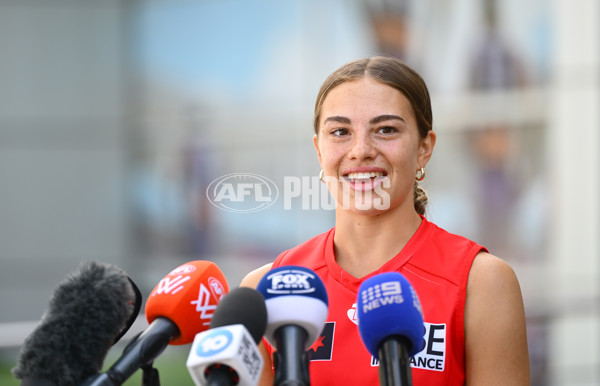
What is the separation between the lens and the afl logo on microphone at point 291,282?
1.50 metres

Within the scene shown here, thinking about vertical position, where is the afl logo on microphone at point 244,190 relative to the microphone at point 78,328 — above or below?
above

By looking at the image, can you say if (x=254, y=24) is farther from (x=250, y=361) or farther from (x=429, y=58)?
(x=250, y=361)

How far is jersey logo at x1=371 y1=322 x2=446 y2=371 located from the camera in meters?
1.82

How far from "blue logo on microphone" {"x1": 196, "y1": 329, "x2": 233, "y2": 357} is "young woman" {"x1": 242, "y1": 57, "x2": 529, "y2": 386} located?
0.64 metres

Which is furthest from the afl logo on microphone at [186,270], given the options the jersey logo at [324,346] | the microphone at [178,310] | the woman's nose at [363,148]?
the woman's nose at [363,148]

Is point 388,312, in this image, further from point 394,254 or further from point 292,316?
point 394,254

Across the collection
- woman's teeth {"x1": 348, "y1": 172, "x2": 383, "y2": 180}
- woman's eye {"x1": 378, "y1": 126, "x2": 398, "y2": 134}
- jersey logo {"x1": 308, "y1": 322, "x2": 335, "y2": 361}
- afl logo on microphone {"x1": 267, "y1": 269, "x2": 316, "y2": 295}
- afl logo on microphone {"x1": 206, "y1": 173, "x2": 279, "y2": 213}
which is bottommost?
jersey logo {"x1": 308, "y1": 322, "x2": 335, "y2": 361}

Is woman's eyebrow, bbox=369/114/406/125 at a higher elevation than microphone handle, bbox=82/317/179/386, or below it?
higher

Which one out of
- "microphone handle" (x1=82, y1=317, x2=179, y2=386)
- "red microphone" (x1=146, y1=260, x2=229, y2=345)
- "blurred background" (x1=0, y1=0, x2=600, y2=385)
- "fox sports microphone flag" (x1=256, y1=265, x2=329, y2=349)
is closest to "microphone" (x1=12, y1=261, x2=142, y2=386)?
"microphone handle" (x1=82, y1=317, x2=179, y2=386)

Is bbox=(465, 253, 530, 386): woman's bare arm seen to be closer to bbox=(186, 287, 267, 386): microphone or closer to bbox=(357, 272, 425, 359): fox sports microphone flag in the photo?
bbox=(357, 272, 425, 359): fox sports microphone flag

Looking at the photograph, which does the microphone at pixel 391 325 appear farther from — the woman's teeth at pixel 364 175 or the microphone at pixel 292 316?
the woman's teeth at pixel 364 175

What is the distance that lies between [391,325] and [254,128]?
8.07m

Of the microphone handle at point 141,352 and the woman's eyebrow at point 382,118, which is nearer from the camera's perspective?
the microphone handle at point 141,352

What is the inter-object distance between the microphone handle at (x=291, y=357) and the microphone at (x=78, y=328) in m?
0.30
